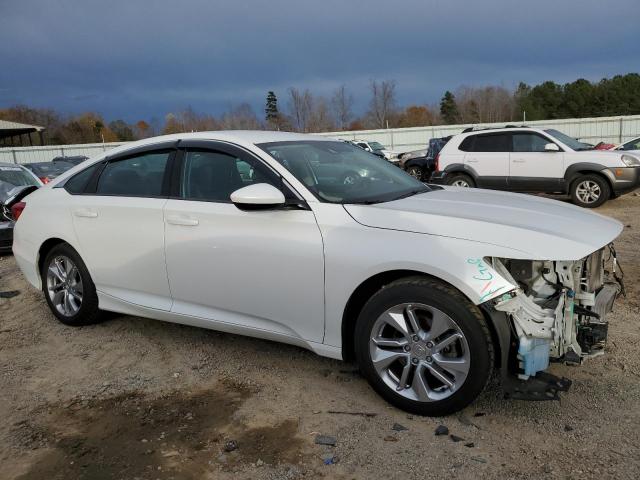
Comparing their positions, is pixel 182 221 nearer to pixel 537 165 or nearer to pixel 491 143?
pixel 537 165

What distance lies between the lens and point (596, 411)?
3.14 m

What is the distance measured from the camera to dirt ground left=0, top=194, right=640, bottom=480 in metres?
2.75

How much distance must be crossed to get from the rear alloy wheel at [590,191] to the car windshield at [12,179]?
10307mm

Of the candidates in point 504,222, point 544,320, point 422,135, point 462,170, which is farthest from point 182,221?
point 422,135

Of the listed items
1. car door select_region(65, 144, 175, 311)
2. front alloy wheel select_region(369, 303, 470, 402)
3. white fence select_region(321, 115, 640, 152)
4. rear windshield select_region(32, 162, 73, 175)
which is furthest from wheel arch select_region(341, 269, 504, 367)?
white fence select_region(321, 115, 640, 152)

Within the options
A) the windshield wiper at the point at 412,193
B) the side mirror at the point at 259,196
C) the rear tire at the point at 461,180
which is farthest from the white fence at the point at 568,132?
the side mirror at the point at 259,196

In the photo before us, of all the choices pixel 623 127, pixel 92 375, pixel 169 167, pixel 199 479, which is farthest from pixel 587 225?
pixel 623 127

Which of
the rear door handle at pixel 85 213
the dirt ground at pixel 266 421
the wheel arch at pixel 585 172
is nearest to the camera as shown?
the dirt ground at pixel 266 421

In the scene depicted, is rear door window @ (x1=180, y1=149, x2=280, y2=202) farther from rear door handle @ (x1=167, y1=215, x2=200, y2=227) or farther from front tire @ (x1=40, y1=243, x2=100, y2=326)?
front tire @ (x1=40, y1=243, x2=100, y2=326)

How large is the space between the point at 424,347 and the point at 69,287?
3370 mm

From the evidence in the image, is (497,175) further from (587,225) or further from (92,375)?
(92,375)

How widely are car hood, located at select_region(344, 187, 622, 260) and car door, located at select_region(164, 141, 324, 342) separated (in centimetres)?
45

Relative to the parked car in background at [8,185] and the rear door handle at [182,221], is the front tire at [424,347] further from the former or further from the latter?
the parked car in background at [8,185]

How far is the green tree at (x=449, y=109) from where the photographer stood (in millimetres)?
97750
